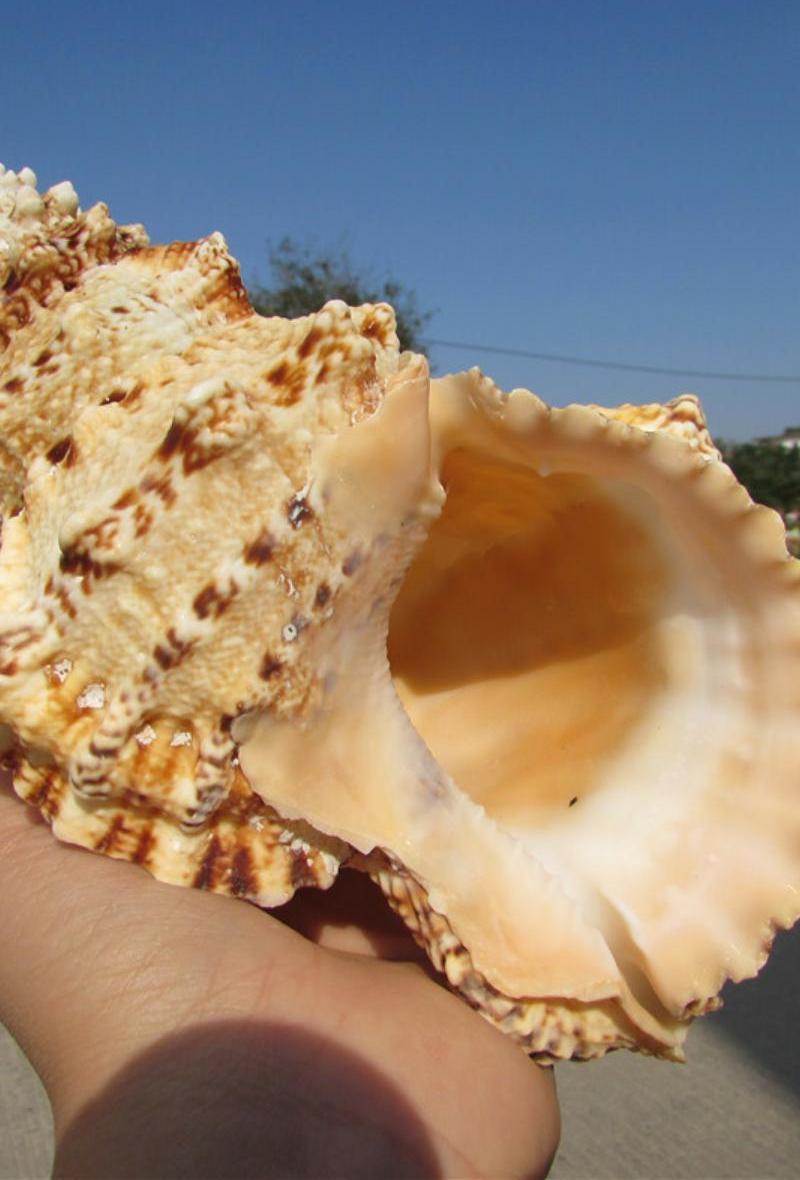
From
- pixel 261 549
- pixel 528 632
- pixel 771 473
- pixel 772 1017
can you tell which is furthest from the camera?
pixel 771 473

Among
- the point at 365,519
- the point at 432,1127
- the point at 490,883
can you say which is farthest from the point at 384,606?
the point at 432,1127

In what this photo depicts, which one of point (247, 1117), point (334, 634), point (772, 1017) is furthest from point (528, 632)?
point (772, 1017)

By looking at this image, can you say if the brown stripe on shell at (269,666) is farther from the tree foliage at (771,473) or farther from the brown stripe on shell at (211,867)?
the tree foliage at (771,473)

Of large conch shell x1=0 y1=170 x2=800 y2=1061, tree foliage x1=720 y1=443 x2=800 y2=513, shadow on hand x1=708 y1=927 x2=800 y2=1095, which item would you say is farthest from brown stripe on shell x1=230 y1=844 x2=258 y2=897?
tree foliage x1=720 y1=443 x2=800 y2=513

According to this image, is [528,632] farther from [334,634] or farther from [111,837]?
[111,837]

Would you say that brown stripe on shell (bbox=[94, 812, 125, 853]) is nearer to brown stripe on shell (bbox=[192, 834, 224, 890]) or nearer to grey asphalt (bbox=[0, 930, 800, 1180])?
brown stripe on shell (bbox=[192, 834, 224, 890])

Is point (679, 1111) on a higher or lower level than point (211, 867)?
lower
